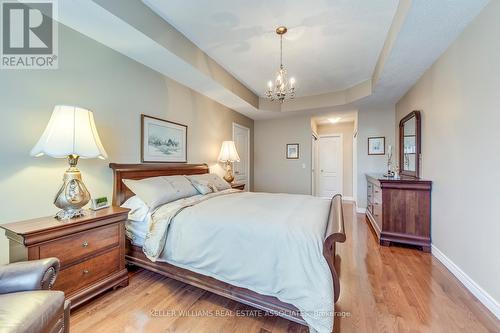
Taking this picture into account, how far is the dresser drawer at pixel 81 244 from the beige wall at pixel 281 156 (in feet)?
13.3

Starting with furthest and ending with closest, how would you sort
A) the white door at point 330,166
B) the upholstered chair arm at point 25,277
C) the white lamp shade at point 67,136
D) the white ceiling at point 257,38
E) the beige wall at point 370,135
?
the white door at point 330,166
the beige wall at point 370,135
the white ceiling at point 257,38
the white lamp shade at point 67,136
the upholstered chair arm at point 25,277

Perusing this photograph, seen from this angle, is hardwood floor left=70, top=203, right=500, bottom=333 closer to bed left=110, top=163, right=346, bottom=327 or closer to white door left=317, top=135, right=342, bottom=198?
bed left=110, top=163, right=346, bottom=327

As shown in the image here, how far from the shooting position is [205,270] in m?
1.68

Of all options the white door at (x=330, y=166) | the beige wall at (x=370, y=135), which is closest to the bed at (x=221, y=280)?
the beige wall at (x=370, y=135)

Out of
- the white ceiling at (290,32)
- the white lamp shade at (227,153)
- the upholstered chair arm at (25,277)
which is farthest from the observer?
the white lamp shade at (227,153)

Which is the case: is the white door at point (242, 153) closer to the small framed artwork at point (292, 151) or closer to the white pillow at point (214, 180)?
the small framed artwork at point (292, 151)

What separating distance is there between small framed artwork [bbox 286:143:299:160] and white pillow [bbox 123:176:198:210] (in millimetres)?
3374

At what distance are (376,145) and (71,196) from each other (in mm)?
5166

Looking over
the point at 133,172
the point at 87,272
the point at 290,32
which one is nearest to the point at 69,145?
the point at 133,172

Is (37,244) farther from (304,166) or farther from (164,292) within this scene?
(304,166)

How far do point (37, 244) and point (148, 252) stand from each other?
0.74 metres

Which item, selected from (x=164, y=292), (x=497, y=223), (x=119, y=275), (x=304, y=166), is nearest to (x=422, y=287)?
(x=497, y=223)

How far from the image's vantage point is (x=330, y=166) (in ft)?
21.6

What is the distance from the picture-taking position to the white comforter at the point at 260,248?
1284mm
